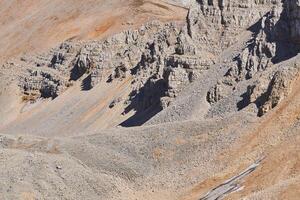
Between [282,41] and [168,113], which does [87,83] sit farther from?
[282,41]

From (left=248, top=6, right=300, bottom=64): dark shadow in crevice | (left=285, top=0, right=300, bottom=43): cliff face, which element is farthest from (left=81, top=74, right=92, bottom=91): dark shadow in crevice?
(left=285, top=0, right=300, bottom=43): cliff face

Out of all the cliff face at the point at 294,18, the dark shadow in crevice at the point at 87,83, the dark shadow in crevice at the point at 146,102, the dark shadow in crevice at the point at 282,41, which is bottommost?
the dark shadow in crevice at the point at 87,83

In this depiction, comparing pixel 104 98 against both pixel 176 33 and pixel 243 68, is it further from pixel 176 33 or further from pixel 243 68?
pixel 243 68

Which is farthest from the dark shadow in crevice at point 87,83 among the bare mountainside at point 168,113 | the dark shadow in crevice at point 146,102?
the dark shadow in crevice at point 146,102

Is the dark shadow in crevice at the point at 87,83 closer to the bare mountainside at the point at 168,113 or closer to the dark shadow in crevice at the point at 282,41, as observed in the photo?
the bare mountainside at the point at 168,113

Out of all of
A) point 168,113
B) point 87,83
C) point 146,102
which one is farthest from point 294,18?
point 87,83

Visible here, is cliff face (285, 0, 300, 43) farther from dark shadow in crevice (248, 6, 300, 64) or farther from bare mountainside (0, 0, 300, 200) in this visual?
dark shadow in crevice (248, 6, 300, 64)

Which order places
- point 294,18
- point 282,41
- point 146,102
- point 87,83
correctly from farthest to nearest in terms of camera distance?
point 87,83
point 146,102
point 282,41
point 294,18

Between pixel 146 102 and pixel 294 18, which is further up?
pixel 294 18
